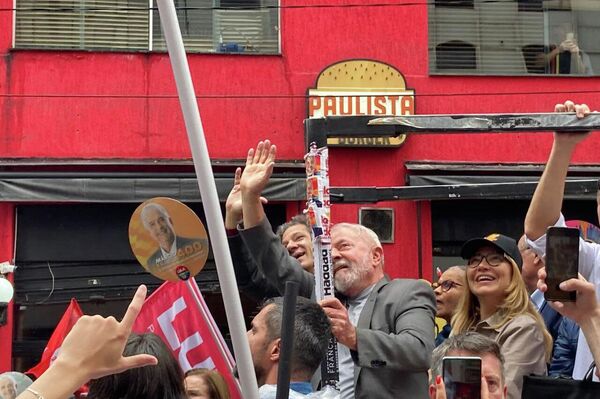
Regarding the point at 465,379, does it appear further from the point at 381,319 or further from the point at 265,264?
the point at 265,264

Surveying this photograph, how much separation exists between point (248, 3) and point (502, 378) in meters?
9.09

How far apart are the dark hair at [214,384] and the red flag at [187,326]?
777 mm

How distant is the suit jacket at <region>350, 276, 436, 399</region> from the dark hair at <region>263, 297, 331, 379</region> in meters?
0.16

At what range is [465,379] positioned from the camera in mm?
2590

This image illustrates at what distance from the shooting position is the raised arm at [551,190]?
147 inches

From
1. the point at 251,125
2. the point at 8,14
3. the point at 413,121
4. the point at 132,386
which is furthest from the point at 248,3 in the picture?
the point at 132,386

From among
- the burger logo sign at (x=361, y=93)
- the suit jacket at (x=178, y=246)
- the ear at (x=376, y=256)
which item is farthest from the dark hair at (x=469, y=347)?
the burger logo sign at (x=361, y=93)

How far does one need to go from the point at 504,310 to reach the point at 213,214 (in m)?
1.86

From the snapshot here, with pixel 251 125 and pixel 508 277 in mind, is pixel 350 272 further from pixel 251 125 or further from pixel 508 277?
pixel 251 125

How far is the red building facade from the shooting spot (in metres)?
11.5

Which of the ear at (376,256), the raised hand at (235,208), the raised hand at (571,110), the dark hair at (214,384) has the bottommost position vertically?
the dark hair at (214,384)

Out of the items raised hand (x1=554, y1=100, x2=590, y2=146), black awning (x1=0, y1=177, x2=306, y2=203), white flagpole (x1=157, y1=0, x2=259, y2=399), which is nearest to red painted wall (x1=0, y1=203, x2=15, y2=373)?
black awning (x1=0, y1=177, x2=306, y2=203)

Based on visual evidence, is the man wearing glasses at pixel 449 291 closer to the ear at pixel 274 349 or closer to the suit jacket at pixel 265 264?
the suit jacket at pixel 265 264

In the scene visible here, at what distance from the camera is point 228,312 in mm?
3291
